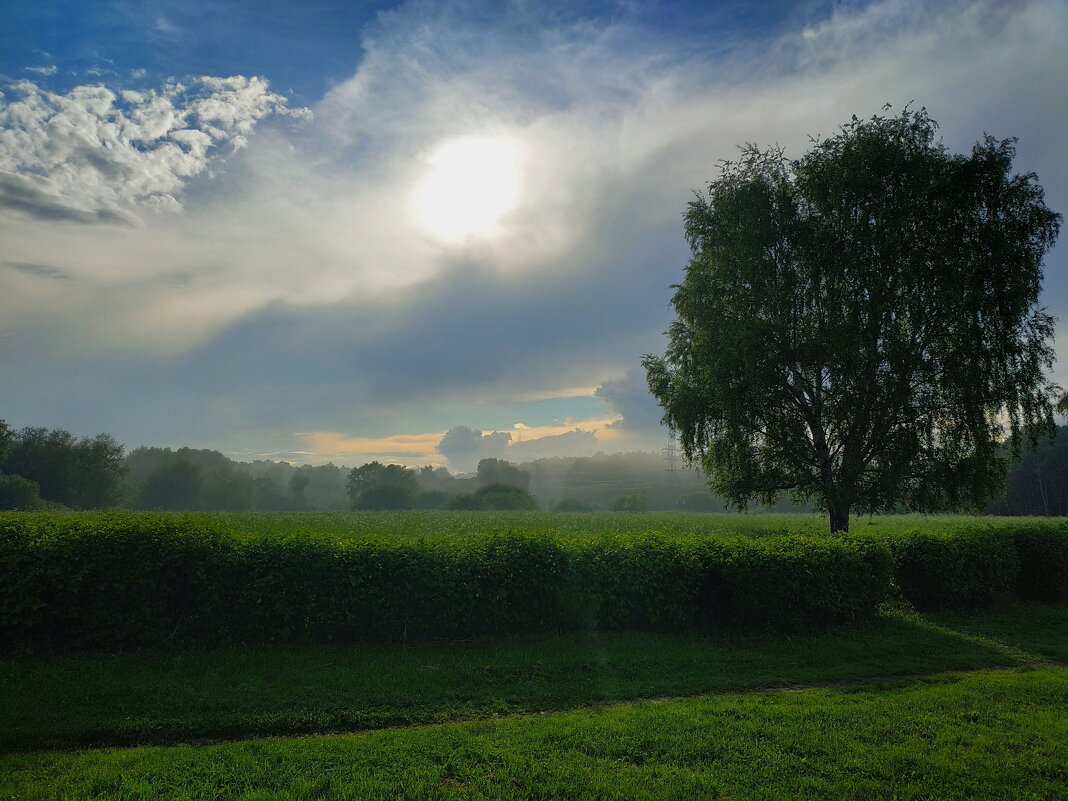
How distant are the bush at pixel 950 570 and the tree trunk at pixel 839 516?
12.9 feet

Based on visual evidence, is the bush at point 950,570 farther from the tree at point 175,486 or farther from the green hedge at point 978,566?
the tree at point 175,486

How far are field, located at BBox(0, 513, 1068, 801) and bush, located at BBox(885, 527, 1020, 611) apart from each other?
3.47 m

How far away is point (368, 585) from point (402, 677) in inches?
85.0

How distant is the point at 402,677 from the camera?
7.94 metres

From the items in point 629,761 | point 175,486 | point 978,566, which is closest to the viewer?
point 629,761

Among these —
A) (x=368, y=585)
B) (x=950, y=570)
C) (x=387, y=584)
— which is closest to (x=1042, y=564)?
(x=950, y=570)

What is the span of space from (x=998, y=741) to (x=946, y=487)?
15032 millimetres

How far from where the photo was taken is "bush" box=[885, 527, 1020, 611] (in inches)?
551

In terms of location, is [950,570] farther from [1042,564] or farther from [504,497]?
[504,497]

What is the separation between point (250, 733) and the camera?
6.30m

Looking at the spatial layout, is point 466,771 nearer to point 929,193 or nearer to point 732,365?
point 732,365

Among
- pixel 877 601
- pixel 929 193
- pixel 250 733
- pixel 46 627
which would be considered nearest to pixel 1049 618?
pixel 877 601

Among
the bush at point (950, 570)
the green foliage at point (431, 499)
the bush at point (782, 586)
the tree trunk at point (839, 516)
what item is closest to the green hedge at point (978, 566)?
the bush at point (950, 570)

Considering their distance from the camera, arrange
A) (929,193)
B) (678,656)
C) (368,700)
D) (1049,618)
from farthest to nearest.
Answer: (929,193)
(1049,618)
(678,656)
(368,700)
